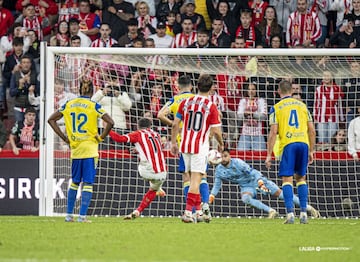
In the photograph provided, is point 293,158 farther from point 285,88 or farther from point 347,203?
point 347,203

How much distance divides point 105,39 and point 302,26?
4100 mm

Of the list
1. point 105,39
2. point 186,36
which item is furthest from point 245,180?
point 105,39

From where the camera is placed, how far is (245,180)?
17.7 metres

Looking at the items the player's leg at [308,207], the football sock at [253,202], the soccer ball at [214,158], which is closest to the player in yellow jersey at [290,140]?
the player's leg at [308,207]

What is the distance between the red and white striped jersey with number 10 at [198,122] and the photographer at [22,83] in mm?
7265

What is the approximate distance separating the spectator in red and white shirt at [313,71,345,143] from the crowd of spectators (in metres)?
0.02

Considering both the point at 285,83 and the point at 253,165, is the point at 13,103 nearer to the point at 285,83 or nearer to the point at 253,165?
the point at 253,165

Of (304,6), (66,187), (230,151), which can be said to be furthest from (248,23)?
(66,187)

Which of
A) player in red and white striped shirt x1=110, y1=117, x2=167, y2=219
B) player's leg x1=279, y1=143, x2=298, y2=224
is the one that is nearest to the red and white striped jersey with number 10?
player's leg x1=279, y1=143, x2=298, y2=224

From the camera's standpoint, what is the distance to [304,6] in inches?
841

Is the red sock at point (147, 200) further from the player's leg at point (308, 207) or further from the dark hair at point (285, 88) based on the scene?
the dark hair at point (285, 88)

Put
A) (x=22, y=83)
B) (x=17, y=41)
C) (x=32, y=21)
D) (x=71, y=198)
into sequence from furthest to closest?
(x=32, y=21), (x=17, y=41), (x=22, y=83), (x=71, y=198)

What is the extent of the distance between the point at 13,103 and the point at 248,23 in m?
5.16

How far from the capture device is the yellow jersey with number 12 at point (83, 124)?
14.3 meters
